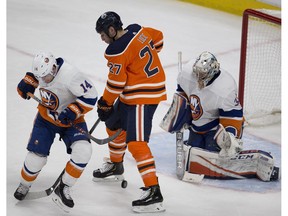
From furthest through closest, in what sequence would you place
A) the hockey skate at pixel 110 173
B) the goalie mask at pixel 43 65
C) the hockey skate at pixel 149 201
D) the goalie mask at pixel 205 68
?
the hockey skate at pixel 110 173, the goalie mask at pixel 205 68, the hockey skate at pixel 149 201, the goalie mask at pixel 43 65

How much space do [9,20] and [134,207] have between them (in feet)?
11.5

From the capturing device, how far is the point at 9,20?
7.03m

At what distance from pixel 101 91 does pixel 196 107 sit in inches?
54.7

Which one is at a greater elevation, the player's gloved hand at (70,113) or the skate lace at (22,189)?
the player's gloved hand at (70,113)

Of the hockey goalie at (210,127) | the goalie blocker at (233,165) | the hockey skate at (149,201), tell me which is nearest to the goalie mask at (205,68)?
the hockey goalie at (210,127)

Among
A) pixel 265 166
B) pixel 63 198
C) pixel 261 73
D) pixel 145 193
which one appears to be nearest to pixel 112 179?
pixel 145 193

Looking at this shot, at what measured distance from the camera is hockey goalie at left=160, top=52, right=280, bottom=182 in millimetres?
4207

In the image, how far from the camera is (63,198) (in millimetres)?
3840

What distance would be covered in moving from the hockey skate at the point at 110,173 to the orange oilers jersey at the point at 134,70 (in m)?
0.45

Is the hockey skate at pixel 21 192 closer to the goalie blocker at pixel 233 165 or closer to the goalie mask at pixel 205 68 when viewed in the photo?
the goalie blocker at pixel 233 165

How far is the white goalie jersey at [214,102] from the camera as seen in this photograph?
4.21 metres

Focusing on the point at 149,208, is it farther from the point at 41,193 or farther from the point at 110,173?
the point at 41,193

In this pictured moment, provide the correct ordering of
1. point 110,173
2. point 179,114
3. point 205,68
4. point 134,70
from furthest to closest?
point 179,114, point 110,173, point 205,68, point 134,70

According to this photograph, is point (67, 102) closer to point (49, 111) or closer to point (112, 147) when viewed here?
point (49, 111)
